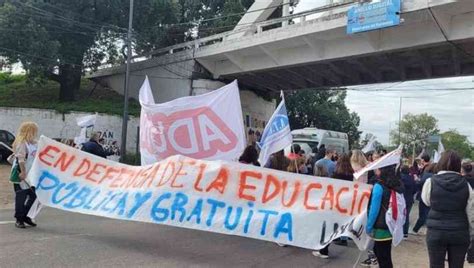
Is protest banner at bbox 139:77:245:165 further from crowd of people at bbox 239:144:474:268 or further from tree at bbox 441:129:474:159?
tree at bbox 441:129:474:159

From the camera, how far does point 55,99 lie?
110 feet

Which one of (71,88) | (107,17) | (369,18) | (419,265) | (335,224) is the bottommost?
(419,265)

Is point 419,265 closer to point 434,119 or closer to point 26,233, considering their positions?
point 26,233

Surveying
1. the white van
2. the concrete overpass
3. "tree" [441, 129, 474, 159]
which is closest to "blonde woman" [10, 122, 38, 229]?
the concrete overpass

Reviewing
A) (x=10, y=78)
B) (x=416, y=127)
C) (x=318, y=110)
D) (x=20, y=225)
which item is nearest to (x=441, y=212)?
(x=20, y=225)

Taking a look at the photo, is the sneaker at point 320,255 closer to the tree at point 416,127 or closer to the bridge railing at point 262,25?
the bridge railing at point 262,25

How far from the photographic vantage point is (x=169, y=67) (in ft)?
104

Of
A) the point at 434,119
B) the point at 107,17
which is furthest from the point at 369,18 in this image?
the point at 434,119

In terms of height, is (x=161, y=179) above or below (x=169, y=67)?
below

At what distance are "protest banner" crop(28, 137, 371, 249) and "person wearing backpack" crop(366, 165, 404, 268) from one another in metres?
0.76

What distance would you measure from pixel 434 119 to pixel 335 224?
3616 inches

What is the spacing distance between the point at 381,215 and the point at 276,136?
3.79 m

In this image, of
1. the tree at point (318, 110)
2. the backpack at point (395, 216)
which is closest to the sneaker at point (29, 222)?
the backpack at point (395, 216)

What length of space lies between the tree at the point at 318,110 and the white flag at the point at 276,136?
1627 inches
